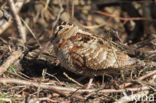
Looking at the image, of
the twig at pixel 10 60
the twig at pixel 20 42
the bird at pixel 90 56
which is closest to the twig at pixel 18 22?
the twig at pixel 20 42

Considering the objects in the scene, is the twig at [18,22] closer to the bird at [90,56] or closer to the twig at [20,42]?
the twig at [20,42]

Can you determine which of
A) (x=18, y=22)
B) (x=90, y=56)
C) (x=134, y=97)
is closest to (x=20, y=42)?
(x=18, y=22)

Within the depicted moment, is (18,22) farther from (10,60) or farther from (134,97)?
(134,97)

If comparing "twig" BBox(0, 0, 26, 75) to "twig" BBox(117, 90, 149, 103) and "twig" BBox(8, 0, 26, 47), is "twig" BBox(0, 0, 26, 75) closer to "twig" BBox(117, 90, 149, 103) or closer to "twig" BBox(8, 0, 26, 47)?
"twig" BBox(8, 0, 26, 47)

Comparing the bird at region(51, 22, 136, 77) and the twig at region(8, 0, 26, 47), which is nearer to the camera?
the twig at region(8, 0, 26, 47)

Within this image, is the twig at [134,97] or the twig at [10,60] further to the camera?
the twig at [10,60]

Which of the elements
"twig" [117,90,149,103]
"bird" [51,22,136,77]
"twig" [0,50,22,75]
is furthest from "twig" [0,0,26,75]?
"twig" [117,90,149,103]

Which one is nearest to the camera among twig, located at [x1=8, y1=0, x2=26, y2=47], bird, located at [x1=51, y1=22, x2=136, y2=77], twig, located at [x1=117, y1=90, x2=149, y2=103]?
twig, located at [x1=117, y1=90, x2=149, y2=103]

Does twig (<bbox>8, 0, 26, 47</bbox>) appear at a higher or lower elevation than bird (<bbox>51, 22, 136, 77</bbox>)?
higher

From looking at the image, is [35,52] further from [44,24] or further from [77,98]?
[44,24]
